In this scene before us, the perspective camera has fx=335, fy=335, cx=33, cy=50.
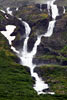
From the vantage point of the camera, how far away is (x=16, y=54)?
18100cm

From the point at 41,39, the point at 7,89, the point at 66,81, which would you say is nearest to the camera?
the point at 7,89

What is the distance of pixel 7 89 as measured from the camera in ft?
447

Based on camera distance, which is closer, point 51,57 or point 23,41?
point 51,57

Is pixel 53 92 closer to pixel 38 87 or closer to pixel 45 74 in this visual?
pixel 38 87

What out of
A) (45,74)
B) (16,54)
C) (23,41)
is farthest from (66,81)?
(23,41)

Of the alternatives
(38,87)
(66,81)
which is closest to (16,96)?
(38,87)

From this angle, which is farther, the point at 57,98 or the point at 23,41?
the point at 23,41

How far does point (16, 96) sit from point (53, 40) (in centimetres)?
7461

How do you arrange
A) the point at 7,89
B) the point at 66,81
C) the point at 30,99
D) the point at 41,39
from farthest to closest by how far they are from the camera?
the point at 41,39 < the point at 66,81 < the point at 7,89 < the point at 30,99

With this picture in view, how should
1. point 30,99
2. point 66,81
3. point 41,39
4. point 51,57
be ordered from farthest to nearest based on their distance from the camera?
point 41,39, point 51,57, point 66,81, point 30,99

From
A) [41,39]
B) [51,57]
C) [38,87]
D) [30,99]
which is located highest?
[41,39]

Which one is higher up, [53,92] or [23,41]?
[23,41]

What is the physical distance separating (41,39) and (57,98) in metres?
69.8

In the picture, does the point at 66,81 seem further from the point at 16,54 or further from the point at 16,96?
Result: the point at 16,54
